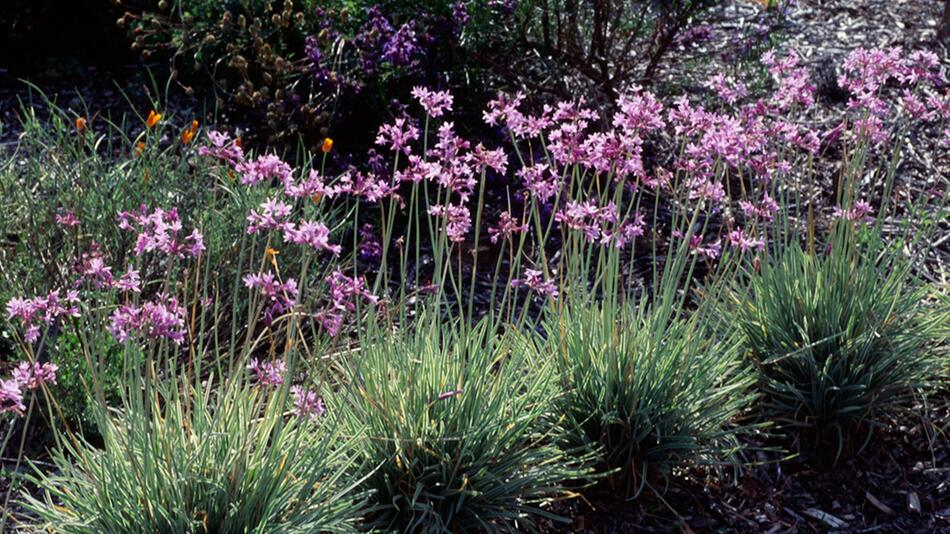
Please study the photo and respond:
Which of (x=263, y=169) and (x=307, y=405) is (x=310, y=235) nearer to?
(x=263, y=169)

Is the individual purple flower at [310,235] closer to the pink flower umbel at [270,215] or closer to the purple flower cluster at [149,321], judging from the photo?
the pink flower umbel at [270,215]

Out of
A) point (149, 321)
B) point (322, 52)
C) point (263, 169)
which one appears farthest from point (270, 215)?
point (322, 52)

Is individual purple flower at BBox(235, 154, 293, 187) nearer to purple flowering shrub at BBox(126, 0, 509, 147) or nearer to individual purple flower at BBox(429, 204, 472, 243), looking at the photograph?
individual purple flower at BBox(429, 204, 472, 243)

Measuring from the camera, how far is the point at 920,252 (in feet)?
16.9

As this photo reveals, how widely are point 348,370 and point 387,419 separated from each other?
21 centimetres

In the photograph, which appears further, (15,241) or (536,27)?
(536,27)

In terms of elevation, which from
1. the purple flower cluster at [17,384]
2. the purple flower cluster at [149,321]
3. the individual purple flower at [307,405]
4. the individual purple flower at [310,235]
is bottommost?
the individual purple flower at [307,405]

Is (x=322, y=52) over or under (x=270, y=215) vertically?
under

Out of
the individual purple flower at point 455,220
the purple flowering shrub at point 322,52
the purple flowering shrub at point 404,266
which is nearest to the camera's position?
the purple flowering shrub at point 404,266

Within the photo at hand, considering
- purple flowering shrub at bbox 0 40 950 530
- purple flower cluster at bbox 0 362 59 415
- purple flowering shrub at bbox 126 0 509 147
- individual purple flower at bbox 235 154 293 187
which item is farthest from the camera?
purple flowering shrub at bbox 126 0 509 147

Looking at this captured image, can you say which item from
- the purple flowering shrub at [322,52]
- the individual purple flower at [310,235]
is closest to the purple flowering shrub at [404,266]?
the individual purple flower at [310,235]

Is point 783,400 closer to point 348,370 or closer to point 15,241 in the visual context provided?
point 348,370

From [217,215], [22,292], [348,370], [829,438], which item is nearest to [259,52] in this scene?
[217,215]

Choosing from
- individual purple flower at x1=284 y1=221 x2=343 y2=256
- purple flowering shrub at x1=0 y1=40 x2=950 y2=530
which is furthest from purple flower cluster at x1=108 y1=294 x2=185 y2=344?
individual purple flower at x1=284 y1=221 x2=343 y2=256
